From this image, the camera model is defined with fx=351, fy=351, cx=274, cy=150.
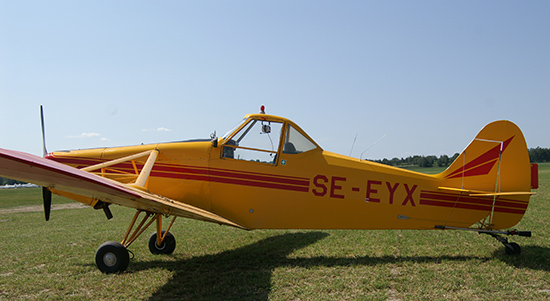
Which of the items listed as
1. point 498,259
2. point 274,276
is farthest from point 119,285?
point 498,259

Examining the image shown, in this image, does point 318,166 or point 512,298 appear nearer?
point 512,298

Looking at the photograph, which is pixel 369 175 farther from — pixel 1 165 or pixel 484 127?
pixel 1 165

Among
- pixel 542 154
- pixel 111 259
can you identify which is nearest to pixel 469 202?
pixel 111 259

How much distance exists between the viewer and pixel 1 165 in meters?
3.58

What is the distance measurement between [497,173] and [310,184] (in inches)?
135

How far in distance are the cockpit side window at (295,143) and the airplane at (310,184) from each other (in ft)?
0.06

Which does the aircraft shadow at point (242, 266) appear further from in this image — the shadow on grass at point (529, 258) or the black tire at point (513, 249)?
the black tire at point (513, 249)

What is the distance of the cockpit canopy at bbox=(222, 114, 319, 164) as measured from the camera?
6195mm

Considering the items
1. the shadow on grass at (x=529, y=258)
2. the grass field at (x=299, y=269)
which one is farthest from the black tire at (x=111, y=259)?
the shadow on grass at (x=529, y=258)

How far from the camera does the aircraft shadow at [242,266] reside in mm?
4645

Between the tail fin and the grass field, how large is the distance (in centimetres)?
78

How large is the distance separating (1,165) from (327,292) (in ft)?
13.1

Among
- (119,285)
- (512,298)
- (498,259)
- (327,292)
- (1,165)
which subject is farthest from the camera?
(498,259)

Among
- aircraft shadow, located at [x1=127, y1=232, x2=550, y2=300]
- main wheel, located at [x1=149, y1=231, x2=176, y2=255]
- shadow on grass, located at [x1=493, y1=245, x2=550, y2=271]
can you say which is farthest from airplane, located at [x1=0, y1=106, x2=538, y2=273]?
main wheel, located at [x1=149, y1=231, x2=176, y2=255]
